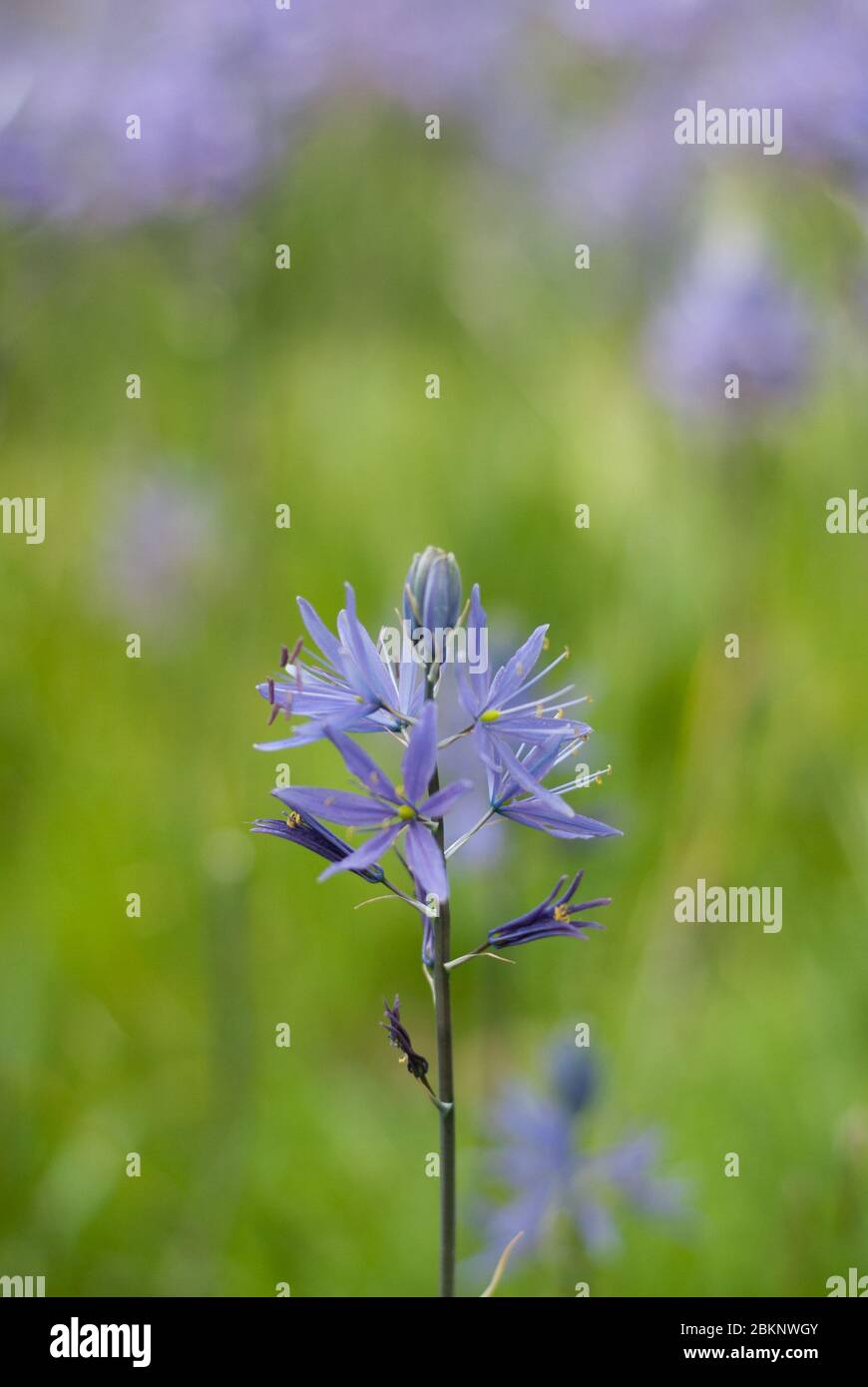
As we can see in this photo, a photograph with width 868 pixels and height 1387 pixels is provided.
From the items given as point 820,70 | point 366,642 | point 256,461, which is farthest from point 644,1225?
point 820,70

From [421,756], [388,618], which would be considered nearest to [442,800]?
[421,756]

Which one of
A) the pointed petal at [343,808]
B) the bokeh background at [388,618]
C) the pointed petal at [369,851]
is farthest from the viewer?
the bokeh background at [388,618]

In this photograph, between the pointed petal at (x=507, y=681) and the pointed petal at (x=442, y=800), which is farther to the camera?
the pointed petal at (x=507, y=681)

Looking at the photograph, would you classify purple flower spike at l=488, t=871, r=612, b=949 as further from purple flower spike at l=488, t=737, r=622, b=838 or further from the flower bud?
the flower bud

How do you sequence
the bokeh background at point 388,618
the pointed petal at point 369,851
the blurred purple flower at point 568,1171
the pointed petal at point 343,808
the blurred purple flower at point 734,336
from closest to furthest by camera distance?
1. the pointed petal at point 369,851
2. the pointed petal at point 343,808
3. the blurred purple flower at point 568,1171
4. the bokeh background at point 388,618
5. the blurred purple flower at point 734,336

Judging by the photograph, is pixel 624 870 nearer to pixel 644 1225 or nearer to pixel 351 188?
pixel 644 1225

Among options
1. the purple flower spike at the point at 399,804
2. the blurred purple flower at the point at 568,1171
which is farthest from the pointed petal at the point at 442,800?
the blurred purple flower at the point at 568,1171

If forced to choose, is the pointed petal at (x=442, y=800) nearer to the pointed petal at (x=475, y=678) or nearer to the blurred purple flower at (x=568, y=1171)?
the pointed petal at (x=475, y=678)
